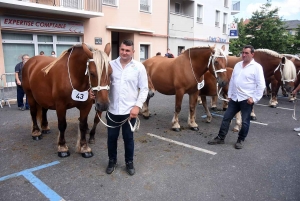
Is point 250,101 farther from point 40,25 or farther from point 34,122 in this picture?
point 40,25

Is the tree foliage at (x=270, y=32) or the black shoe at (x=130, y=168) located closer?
the black shoe at (x=130, y=168)

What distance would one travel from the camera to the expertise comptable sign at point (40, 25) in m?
9.76

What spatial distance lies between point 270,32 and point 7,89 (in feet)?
74.9

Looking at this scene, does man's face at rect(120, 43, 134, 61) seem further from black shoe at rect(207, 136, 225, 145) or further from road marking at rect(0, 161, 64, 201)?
black shoe at rect(207, 136, 225, 145)

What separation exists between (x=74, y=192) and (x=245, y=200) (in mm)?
2104

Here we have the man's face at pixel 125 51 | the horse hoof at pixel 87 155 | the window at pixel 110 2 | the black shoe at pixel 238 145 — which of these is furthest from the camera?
the window at pixel 110 2

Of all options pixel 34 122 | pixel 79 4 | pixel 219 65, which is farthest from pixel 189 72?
pixel 79 4

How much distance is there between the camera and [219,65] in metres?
4.61

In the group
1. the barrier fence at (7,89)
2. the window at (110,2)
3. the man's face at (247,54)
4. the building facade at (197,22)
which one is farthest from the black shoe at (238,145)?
the building facade at (197,22)

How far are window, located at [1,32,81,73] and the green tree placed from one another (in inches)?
762

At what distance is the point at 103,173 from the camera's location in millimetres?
3395

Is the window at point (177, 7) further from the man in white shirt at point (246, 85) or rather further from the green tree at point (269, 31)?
the man in white shirt at point (246, 85)

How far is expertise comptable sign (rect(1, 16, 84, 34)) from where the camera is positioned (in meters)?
9.76

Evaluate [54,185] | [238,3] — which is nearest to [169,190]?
[54,185]
